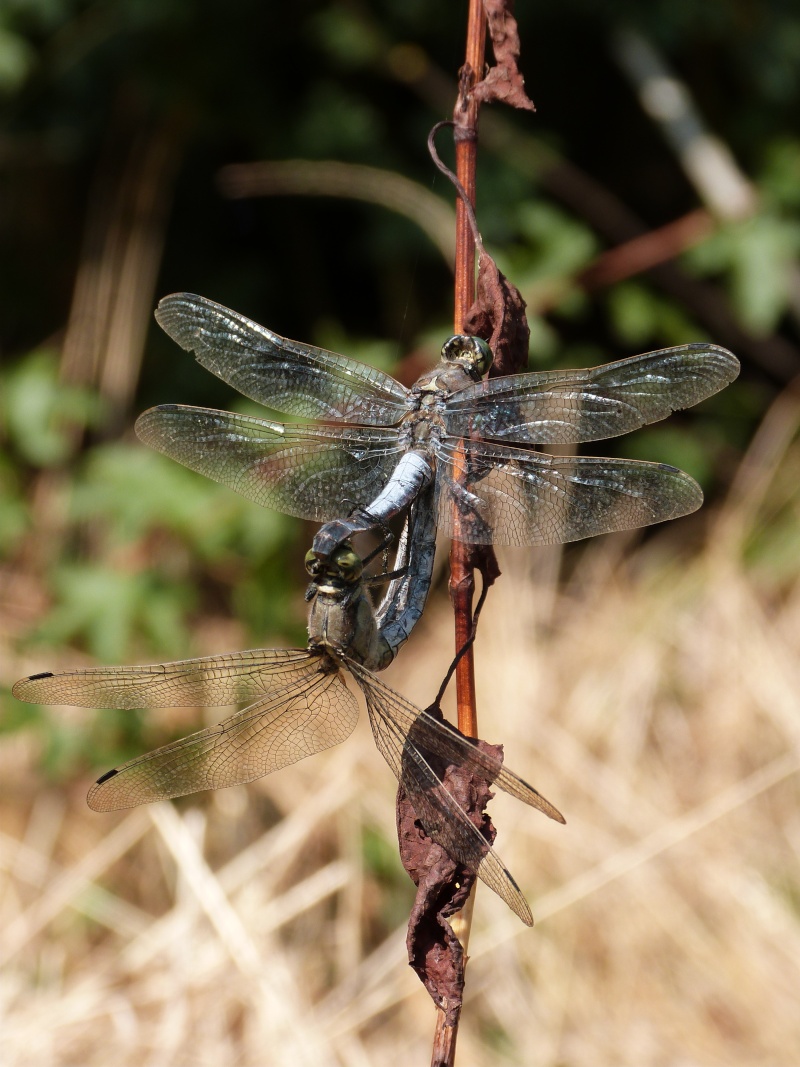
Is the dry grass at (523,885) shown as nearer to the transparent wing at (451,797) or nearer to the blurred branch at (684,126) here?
the blurred branch at (684,126)

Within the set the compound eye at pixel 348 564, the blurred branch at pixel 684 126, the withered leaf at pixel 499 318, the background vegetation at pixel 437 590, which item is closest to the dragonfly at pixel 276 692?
the compound eye at pixel 348 564

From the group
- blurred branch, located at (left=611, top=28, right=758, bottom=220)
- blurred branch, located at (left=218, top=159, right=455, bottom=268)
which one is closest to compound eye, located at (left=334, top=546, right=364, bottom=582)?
blurred branch, located at (left=218, top=159, right=455, bottom=268)

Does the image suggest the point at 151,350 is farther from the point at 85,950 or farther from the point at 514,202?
the point at 85,950

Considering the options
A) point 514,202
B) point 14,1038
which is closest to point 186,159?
point 514,202

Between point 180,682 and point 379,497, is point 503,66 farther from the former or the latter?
point 180,682

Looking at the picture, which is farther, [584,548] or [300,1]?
[584,548]

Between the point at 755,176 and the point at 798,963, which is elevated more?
the point at 755,176

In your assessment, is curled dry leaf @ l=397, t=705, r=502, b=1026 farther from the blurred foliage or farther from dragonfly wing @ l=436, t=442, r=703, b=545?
the blurred foliage
